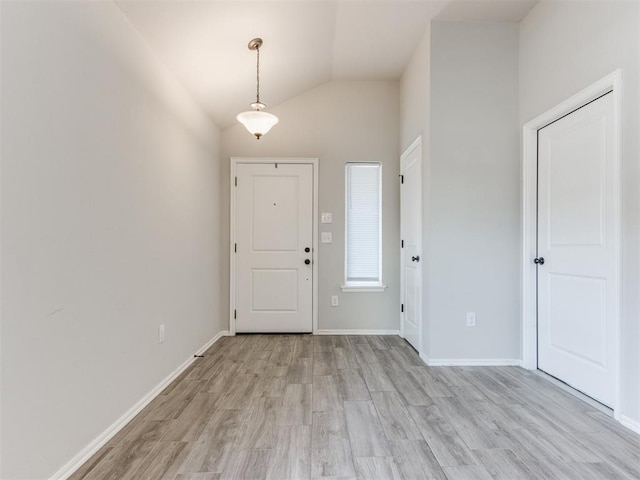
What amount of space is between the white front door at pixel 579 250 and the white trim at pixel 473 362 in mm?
212

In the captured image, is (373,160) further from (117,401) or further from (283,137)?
(117,401)

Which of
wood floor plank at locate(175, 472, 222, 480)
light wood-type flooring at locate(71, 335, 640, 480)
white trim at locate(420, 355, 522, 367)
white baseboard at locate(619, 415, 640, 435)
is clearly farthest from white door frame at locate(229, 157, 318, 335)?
white baseboard at locate(619, 415, 640, 435)

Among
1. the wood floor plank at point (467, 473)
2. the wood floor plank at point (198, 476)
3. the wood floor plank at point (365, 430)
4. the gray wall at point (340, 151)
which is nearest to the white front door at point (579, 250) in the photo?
the wood floor plank at point (467, 473)

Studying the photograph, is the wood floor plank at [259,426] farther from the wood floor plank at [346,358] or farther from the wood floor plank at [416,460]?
the wood floor plank at [346,358]

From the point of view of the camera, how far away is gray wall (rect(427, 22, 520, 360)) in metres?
2.96

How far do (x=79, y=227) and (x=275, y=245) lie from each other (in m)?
2.50

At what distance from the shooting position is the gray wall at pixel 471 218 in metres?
2.96

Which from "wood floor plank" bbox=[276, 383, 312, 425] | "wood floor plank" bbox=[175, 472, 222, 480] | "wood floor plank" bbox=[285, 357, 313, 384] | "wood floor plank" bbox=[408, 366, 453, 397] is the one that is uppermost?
"wood floor plank" bbox=[175, 472, 222, 480]

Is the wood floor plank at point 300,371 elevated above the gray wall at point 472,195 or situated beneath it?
situated beneath

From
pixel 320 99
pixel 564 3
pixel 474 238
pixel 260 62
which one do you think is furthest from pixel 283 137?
pixel 564 3

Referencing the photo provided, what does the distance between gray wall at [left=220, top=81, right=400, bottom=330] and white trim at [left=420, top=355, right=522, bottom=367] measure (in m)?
1.09

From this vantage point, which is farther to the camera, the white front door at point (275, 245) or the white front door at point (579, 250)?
the white front door at point (275, 245)

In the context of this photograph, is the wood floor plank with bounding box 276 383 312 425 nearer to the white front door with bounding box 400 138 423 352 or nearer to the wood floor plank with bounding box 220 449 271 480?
the wood floor plank with bounding box 220 449 271 480

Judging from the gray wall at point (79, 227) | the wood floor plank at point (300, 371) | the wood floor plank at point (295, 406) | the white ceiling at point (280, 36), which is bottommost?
the wood floor plank at point (300, 371)
